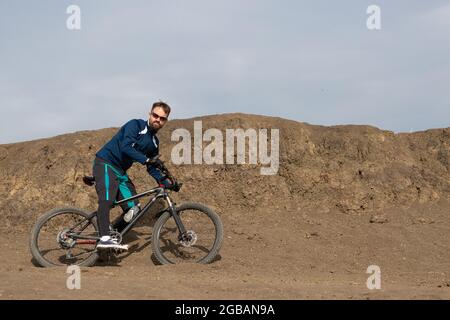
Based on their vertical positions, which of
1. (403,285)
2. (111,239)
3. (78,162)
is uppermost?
(78,162)

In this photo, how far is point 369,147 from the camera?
11.1 metres

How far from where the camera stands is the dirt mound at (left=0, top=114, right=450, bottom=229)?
413 inches

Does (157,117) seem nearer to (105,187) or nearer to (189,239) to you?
(105,187)

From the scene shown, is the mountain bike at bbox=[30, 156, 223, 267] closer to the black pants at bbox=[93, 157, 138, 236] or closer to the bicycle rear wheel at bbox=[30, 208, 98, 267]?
the bicycle rear wheel at bbox=[30, 208, 98, 267]

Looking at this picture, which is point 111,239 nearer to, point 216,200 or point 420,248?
point 216,200

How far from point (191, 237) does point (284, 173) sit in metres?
3.63

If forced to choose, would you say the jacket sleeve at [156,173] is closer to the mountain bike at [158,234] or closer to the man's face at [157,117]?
the mountain bike at [158,234]

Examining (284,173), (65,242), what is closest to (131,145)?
(65,242)

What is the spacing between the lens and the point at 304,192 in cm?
1059

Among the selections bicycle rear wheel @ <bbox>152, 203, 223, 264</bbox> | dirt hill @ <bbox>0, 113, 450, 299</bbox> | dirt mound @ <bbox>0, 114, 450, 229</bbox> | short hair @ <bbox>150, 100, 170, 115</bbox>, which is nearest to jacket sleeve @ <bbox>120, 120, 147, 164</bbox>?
short hair @ <bbox>150, 100, 170, 115</bbox>

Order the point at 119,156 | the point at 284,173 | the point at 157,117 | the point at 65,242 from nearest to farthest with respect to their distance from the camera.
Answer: the point at 157,117 < the point at 119,156 < the point at 65,242 < the point at 284,173

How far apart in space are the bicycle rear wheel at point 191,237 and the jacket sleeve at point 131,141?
89cm
